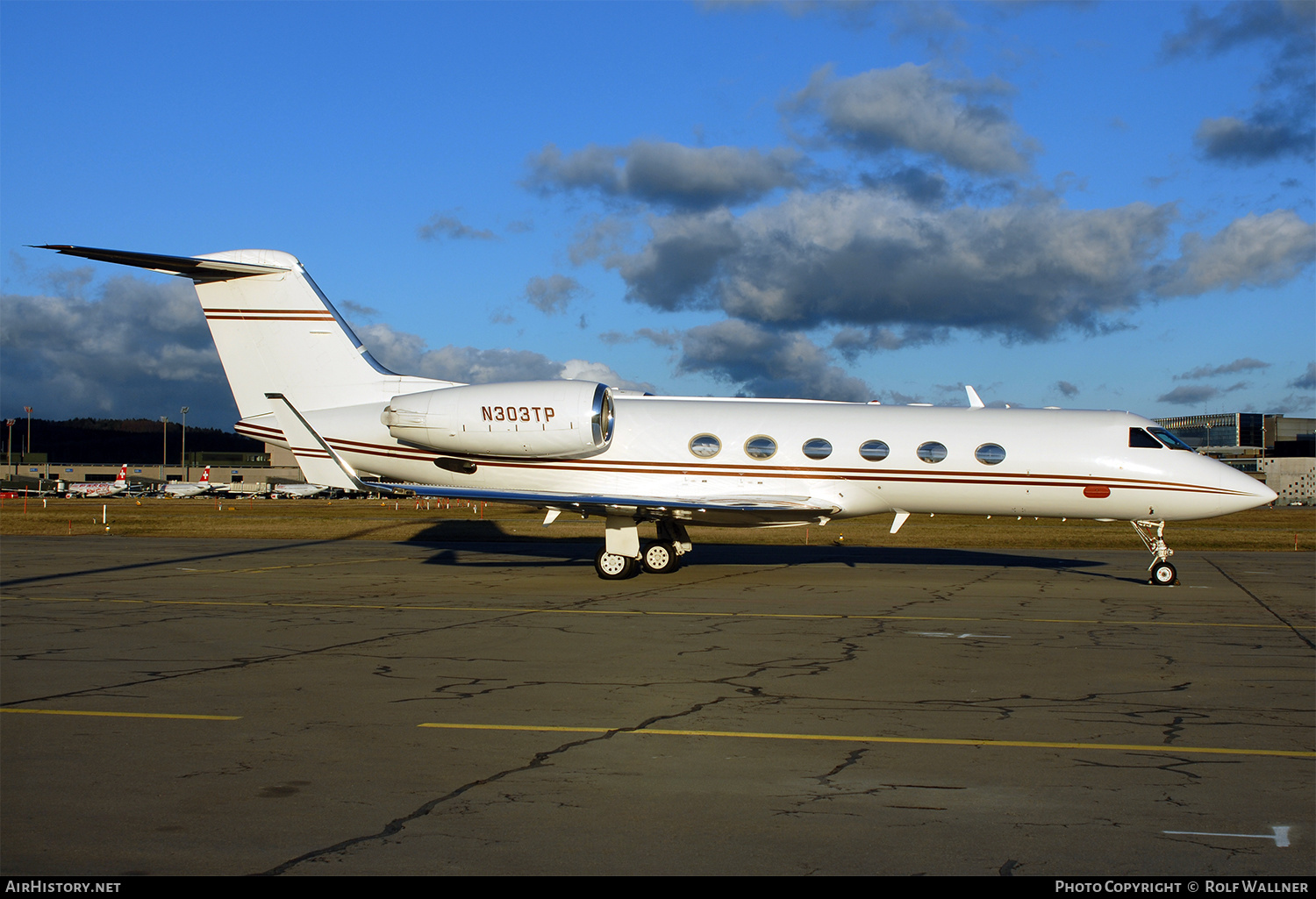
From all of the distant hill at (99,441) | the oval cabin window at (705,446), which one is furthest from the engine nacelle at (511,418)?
the distant hill at (99,441)

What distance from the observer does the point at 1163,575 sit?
1778cm

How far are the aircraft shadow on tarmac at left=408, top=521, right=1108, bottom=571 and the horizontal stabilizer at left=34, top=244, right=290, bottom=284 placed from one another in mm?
7019

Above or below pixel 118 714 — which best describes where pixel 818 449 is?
above

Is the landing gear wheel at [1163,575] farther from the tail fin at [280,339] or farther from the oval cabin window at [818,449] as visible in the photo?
the tail fin at [280,339]

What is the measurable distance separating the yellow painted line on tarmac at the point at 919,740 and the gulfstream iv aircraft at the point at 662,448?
994 centimetres

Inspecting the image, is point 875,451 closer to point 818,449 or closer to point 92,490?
point 818,449

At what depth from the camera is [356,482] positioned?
17.5m

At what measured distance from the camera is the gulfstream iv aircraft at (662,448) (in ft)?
59.5

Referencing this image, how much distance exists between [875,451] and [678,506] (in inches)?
156

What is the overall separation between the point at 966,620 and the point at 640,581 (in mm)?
6492

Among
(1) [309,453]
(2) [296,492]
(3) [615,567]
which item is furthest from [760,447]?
(2) [296,492]

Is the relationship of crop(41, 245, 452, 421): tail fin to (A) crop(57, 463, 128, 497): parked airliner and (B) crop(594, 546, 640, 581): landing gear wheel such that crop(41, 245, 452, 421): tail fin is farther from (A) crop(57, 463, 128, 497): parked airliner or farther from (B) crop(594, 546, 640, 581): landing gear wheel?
(A) crop(57, 463, 128, 497): parked airliner
